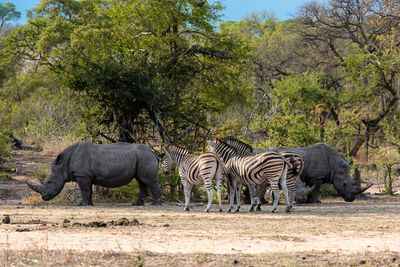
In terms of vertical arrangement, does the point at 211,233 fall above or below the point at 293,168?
below

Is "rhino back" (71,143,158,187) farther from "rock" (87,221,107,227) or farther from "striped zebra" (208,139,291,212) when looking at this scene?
"rock" (87,221,107,227)

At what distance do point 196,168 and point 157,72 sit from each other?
256 inches

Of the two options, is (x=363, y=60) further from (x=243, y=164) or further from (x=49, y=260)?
(x=49, y=260)

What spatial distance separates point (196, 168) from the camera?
1794 cm

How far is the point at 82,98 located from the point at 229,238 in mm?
12754

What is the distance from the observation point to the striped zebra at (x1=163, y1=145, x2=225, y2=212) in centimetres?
1762

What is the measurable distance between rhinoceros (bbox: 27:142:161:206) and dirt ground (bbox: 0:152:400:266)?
2.70 metres

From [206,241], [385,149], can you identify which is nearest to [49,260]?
[206,241]

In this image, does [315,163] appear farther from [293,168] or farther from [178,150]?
[178,150]

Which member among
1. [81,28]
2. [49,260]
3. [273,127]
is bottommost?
[49,260]

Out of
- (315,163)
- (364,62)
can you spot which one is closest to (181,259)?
(315,163)

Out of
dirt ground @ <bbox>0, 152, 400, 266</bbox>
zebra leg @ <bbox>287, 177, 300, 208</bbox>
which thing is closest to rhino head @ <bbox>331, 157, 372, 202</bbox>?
zebra leg @ <bbox>287, 177, 300, 208</bbox>

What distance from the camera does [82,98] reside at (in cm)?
2367

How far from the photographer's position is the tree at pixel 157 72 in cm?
2273
